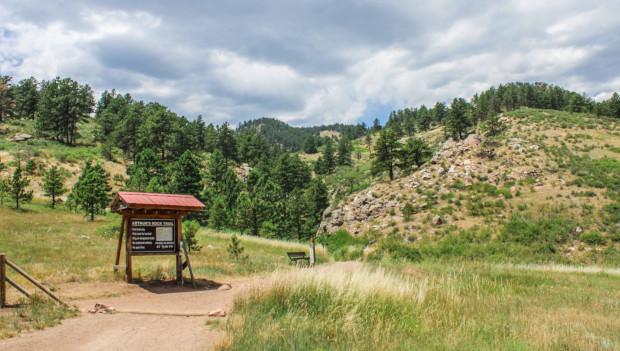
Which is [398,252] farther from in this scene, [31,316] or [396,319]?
[31,316]

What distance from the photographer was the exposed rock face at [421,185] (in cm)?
4566

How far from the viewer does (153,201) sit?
521 inches

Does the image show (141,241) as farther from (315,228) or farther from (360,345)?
(315,228)

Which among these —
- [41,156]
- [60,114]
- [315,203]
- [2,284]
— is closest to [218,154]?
[315,203]

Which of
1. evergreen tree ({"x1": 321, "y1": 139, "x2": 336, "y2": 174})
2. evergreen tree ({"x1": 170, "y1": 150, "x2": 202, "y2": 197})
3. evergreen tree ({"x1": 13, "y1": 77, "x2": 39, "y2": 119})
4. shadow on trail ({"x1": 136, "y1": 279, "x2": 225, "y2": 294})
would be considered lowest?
shadow on trail ({"x1": 136, "y1": 279, "x2": 225, "y2": 294})

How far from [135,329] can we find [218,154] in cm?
6821

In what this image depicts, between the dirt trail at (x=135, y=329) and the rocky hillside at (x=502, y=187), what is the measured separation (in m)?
31.1

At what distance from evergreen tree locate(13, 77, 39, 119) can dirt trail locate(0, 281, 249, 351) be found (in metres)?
105

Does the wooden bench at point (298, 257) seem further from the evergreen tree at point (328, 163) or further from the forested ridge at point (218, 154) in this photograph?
the evergreen tree at point (328, 163)

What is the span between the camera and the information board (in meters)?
13.0

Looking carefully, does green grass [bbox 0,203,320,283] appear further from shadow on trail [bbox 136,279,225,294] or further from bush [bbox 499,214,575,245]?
bush [bbox 499,214,575,245]

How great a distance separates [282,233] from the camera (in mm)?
55281

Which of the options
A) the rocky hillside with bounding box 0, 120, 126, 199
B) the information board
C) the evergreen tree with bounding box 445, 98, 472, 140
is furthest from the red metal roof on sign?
the evergreen tree with bounding box 445, 98, 472, 140

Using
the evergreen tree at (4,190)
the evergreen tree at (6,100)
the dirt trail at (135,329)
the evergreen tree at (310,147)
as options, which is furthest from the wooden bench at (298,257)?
the evergreen tree at (310,147)
